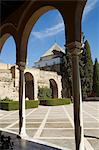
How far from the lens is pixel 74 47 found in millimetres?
5234

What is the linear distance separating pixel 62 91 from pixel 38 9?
29.6 meters

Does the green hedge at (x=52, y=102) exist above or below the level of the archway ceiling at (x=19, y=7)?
below

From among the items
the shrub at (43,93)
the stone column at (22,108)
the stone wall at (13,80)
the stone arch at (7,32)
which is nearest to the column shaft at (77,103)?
the stone column at (22,108)

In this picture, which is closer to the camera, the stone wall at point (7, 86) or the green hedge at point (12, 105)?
the green hedge at point (12, 105)

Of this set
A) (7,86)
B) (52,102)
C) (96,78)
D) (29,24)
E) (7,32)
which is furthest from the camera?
(96,78)

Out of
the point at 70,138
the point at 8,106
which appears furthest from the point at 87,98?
the point at 70,138

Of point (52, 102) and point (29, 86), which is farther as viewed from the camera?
point (29, 86)

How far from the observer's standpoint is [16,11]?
740cm

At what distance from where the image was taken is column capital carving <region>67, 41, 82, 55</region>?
205 inches

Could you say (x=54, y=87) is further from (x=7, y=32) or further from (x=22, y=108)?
(x=22, y=108)

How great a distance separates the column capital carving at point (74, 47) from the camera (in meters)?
5.22

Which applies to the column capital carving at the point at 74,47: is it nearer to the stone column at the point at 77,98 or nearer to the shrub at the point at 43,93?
the stone column at the point at 77,98

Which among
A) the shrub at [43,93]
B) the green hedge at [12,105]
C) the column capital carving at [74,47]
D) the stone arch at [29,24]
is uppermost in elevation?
the stone arch at [29,24]

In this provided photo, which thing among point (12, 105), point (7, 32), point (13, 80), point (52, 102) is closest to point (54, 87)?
point (52, 102)
